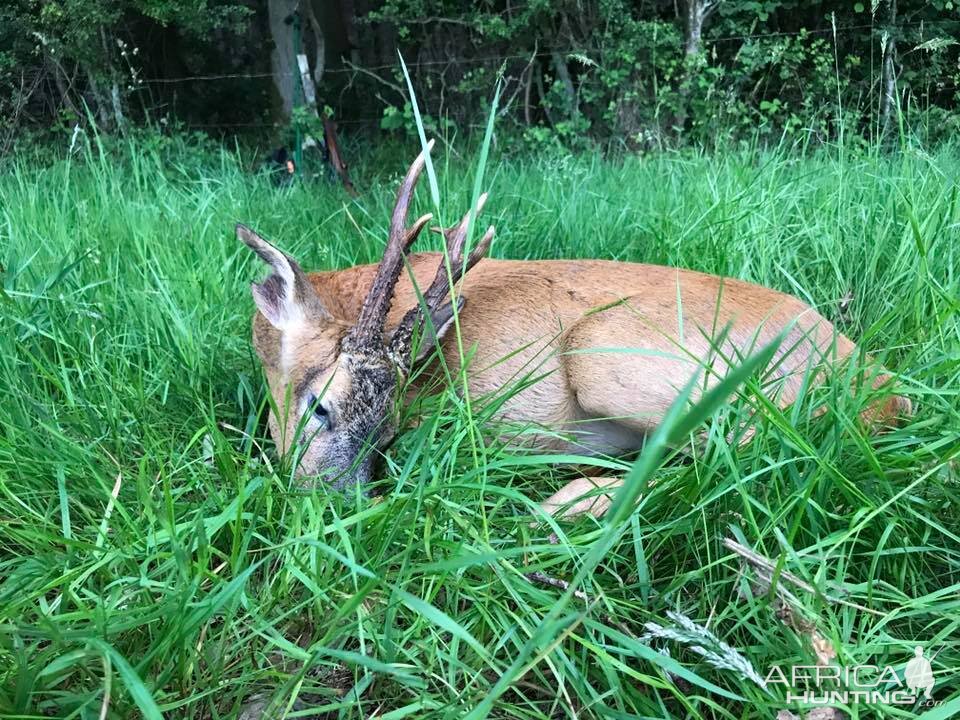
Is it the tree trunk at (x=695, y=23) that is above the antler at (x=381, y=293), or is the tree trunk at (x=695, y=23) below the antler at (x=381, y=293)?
above

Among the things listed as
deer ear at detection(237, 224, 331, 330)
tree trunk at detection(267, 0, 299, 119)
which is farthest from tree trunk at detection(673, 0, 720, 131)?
deer ear at detection(237, 224, 331, 330)

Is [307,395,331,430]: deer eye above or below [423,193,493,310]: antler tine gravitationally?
below

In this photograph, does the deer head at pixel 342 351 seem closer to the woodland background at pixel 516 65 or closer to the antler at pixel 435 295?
the antler at pixel 435 295

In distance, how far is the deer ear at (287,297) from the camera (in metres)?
2.84

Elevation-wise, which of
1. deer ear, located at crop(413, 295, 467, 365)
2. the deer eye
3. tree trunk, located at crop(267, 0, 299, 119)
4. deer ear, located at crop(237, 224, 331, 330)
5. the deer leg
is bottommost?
the deer leg

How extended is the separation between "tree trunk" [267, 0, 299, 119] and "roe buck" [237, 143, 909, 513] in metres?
6.55

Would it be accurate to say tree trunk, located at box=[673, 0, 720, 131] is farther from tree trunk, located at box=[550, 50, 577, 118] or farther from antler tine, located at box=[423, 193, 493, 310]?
antler tine, located at box=[423, 193, 493, 310]

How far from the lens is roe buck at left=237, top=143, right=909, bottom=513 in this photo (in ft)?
8.53

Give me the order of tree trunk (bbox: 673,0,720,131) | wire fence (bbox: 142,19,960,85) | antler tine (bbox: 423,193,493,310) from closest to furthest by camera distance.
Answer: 1. antler tine (bbox: 423,193,493,310)
2. tree trunk (bbox: 673,0,720,131)
3. wire fence (bbox: 142,19,960,85)

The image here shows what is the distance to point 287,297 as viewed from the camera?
289cm

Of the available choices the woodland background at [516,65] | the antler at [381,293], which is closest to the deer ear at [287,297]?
the antler at [381,293]

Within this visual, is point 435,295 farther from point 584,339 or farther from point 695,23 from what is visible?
point 695,23

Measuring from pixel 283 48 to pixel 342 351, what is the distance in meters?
7.38

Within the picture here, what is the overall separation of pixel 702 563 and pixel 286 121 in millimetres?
8177
